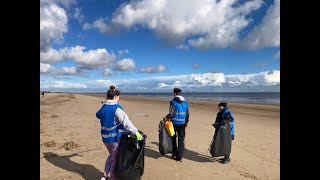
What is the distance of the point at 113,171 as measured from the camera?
218 inches

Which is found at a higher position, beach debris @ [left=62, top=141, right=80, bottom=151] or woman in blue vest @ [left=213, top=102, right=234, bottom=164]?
woman in blue vest @ [left=213, top=102, right=234, bottom=164]

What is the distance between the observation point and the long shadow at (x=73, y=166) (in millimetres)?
6572

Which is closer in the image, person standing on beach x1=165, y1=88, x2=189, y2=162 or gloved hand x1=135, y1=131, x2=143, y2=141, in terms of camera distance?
gloved hand x1=135, y1=131, x2=143, y2=141

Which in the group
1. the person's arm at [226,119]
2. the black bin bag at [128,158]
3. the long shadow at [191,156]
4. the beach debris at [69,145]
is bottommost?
the long shadow at [191,156]

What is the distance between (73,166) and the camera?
7.18 meters

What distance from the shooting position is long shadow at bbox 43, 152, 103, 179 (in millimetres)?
6572

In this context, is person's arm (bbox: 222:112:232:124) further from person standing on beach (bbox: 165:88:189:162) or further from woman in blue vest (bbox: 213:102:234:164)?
person standing on beach (bbox: 165:88:189:162)

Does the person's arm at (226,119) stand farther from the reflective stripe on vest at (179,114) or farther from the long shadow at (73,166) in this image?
the long shadow at (73,166)

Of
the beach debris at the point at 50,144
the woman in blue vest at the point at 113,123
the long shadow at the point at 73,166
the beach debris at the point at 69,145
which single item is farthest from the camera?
the beach debris at the point at 50,144

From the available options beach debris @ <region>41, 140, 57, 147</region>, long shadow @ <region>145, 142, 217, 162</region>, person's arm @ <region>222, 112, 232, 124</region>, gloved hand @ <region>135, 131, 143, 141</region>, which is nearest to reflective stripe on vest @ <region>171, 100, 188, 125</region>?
person's arm @ <region>222, 112, 232, 124</region>

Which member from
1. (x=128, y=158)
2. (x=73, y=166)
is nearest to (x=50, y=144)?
(x=73, y=166)

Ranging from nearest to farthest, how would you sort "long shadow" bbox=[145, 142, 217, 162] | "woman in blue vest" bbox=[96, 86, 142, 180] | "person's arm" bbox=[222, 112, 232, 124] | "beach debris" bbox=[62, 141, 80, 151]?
1. "woman in blue vest" bbox=[96, 86, 142, 180]
2. "person's arm" bbox=[222, 112, 232, 124]
3. "long shadow" bbox=[145, 142, 217, 162]
4. "beach debris" bbox=[62, 141, 80, 151]

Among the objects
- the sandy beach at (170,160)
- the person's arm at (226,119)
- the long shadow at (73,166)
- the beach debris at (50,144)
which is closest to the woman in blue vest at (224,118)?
the person's arm at (226,119)
